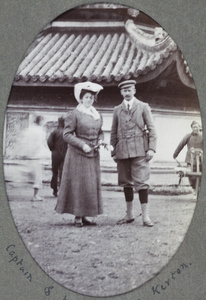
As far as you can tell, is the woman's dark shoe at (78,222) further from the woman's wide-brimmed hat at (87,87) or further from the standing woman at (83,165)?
the woman's wide-brimmed hat at (87,87)

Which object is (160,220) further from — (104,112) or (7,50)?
(7,50)

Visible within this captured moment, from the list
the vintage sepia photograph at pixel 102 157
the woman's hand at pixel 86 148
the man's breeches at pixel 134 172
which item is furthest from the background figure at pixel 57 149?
the man's breeches at pixel 134 172

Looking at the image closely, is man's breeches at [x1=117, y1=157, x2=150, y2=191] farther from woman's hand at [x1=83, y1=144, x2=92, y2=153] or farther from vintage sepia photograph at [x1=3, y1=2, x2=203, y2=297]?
woman's hand at [x1=83, y1=144, x2=92, y2=153]

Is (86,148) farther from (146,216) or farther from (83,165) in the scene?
(146,216)

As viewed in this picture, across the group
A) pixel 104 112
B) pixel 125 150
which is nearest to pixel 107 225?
pixel 125 150

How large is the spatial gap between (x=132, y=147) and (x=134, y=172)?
15 cm

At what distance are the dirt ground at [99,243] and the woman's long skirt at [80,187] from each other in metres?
0.05

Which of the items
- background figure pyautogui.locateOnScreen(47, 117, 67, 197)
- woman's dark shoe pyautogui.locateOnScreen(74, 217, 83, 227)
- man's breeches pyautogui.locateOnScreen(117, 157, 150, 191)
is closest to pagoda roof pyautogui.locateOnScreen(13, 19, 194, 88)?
background figure pyautogui.locateOnScreen(47, 117, 67, 197)

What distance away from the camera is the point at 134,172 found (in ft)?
8.09

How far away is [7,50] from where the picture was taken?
2502 millimetres

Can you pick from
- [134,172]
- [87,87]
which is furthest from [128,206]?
[87,87]

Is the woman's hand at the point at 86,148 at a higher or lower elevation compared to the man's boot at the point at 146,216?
higher

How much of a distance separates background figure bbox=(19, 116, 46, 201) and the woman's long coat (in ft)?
0.45

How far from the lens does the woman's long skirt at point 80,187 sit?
245cm
